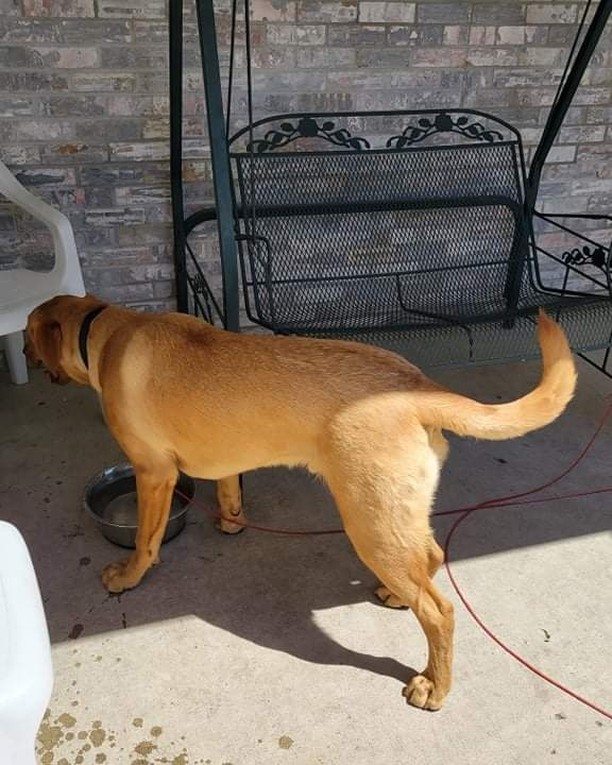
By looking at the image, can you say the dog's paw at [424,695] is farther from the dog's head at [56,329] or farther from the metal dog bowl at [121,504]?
the dog's head at [56,329]

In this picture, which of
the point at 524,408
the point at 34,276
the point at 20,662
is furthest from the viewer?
the point at 34,276

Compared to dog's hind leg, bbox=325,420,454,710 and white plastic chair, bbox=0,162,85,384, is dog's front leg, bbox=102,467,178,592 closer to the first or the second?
dog's hind leg, bbox=325,420,454,710

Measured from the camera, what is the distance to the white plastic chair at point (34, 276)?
2932mm

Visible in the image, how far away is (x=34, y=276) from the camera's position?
10.7 ft

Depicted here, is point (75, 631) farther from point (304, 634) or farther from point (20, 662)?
point (20, 662)

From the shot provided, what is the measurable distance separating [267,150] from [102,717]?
2452 millimetres

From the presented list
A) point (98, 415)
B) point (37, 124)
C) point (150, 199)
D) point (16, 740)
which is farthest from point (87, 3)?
point (16, 740)

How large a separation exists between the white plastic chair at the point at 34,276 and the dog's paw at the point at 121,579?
113 cm

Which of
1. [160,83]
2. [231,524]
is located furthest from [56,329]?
[160,83]

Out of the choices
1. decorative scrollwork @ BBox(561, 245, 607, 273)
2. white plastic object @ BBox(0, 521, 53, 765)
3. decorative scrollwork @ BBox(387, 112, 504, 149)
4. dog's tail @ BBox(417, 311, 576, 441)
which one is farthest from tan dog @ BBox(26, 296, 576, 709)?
decorative scrollwork @ BBox(387, 112, 504, 149)

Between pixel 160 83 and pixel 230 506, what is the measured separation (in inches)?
78.0

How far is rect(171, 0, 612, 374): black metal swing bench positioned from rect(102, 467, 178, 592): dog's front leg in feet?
3.49

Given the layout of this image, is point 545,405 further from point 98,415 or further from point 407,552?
point 98,415

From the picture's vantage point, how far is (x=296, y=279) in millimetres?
3490
